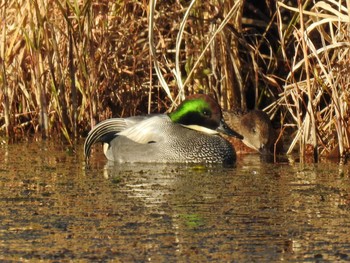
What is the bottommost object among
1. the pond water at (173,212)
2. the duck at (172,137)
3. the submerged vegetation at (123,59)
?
the pond water at (173,212)

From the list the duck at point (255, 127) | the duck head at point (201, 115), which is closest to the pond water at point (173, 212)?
the duck head at point (201, 115)

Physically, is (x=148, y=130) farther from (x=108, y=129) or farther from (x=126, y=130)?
(x=108, y=129)

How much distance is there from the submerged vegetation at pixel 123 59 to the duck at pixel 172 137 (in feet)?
0.98

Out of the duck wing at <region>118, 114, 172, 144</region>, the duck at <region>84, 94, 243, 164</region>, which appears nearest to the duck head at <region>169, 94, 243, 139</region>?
the duck at <region>84, 94, 243, 164</region>

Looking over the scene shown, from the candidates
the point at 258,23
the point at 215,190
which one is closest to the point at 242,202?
the point at 215,190

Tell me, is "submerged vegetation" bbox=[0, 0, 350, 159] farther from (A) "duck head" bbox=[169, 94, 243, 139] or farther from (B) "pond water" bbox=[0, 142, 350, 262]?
(B) "pond water" bbox=[0, 142, 350, 262]

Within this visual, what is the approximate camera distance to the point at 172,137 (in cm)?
809

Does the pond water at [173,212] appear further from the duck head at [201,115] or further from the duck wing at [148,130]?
the duck head at [201,115]

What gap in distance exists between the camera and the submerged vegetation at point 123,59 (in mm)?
8766

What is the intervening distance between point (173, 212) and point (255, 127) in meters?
3.68

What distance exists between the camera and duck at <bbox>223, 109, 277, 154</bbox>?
9016 millimetres

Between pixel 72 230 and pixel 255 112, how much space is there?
4.27 metres

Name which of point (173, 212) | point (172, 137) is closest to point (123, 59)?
point (172, 137)

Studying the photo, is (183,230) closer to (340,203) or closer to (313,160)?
(340,203)
